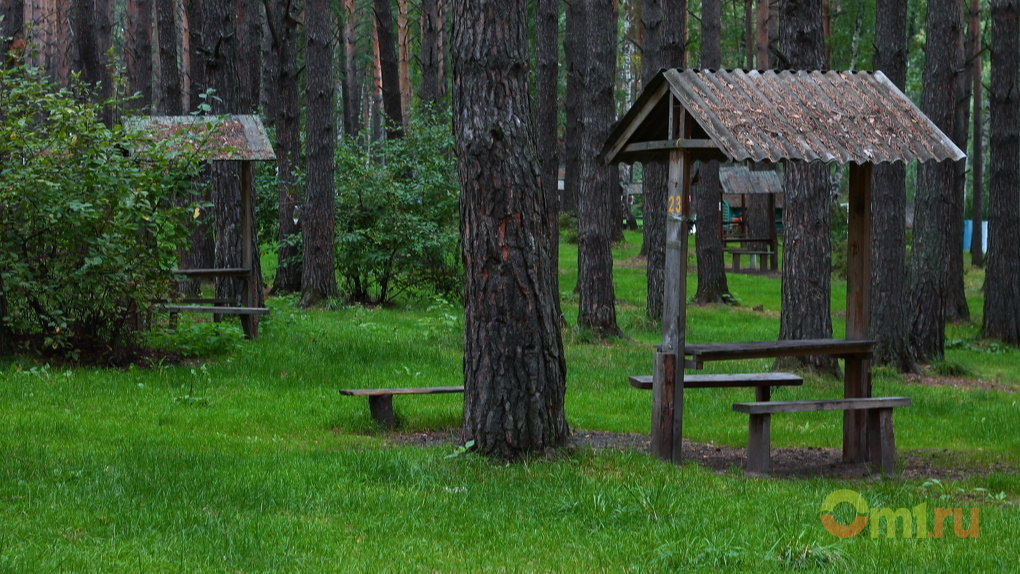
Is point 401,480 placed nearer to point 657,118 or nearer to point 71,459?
point 71,459

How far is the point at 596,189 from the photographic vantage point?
16641 mm

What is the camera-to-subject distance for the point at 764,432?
803 centimetres

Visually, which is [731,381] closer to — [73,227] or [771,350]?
[771,350]

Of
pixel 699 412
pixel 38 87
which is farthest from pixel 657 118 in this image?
pixel 38 87

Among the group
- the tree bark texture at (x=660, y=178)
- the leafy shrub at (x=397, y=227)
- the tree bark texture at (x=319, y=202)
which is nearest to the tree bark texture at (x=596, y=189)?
the tree bark texture at (x=660, y=178)

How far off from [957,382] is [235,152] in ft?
32.2

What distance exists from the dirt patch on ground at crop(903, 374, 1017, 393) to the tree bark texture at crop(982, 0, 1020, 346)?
462cm

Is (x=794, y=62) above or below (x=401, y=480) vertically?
above

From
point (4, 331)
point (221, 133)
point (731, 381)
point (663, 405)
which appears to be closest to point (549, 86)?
point (221, 133)

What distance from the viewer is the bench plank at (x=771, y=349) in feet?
27.3

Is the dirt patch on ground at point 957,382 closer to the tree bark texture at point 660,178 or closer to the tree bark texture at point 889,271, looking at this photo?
the tree bark texture at point 889,271

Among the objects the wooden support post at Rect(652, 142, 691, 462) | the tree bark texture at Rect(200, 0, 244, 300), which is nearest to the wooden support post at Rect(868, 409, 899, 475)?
the wooden support post at Rect(652, 142, 691, 462)

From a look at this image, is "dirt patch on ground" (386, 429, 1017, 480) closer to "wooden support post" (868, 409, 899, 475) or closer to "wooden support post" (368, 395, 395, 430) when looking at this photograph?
"wooden support post" (868, 409, 899, 475)

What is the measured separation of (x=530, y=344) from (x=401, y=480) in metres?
1.28
